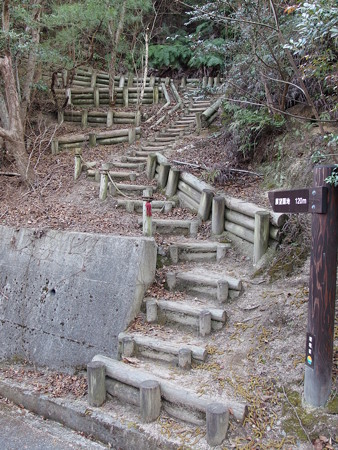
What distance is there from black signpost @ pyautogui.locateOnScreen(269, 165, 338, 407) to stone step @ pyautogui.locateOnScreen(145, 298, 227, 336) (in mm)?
1344

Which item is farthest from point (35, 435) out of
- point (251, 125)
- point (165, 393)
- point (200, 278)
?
point (251, 125)

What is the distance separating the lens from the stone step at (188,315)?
459cm

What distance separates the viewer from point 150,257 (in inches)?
205

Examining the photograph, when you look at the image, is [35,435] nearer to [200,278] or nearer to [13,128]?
[200,278]

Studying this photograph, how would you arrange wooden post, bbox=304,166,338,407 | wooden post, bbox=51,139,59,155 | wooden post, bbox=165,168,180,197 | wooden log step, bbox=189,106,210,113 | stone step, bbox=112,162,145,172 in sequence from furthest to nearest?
1. wooden log step, bbox=189,106,210,113
2. wooden post, bbox=51,139,59,155
3. stone step, bbox=112,162,145,172
4. wooden post, bbox=165,168,180,197
5. wooden post, bbox=304,166,338,407

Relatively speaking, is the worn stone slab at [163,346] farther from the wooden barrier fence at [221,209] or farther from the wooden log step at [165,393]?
the wooden barrier fence at [221,209]

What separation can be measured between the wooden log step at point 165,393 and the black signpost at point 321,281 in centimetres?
69

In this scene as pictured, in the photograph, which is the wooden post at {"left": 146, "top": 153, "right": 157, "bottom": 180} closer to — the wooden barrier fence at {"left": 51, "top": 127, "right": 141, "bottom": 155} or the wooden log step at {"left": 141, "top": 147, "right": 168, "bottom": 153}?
the wooden log step at {"left": 141, "top": 147, "right": 168, "bottom": 153}

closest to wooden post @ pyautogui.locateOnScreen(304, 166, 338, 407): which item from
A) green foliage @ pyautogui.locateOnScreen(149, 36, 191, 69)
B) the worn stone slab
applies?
the worn stone slab

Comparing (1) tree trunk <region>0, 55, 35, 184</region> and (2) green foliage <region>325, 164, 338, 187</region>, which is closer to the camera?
(2) green foliage <region>325, 164, 338, 187</region>

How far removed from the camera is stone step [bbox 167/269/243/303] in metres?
4.96

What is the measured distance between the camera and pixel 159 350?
4465mm

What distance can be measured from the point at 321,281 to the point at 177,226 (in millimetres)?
A: 3374

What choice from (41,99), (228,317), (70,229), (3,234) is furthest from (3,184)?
(228,317)
